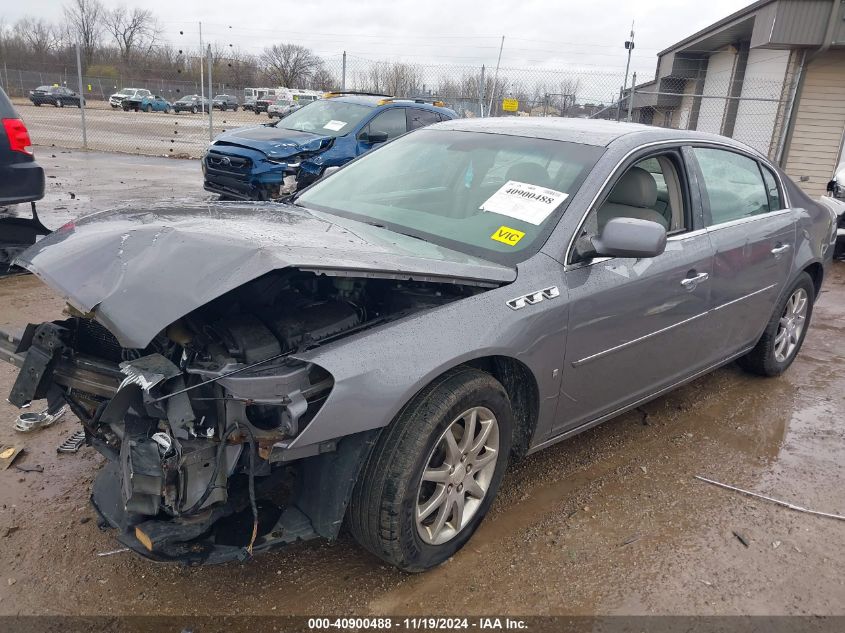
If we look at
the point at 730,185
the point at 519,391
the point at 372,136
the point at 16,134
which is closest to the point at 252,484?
the point at 519,391

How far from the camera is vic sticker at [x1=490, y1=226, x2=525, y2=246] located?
9.40ft

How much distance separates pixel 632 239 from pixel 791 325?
2.66m

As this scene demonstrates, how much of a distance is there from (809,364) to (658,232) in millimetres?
3212

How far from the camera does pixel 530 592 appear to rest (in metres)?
2.50

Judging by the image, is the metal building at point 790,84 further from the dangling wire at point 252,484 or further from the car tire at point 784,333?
the dangling wire at point 252,484

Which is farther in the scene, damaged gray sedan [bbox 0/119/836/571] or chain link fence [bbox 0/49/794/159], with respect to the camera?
chain link fence [bbox 0/49/794/159]

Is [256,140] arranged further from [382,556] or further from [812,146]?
[812,146]

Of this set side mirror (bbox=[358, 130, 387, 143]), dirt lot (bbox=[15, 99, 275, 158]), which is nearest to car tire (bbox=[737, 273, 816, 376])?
side mirror (bbox=[358, 130, 387, 143])

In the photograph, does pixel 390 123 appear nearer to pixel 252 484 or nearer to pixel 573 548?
pixel 573 548

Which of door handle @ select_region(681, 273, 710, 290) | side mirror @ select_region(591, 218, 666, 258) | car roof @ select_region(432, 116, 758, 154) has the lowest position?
door handle @ select_region(681, 273, 710, 290)

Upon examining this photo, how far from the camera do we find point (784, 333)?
15.1 feet

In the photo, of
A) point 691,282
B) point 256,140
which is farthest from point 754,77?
point 691,282

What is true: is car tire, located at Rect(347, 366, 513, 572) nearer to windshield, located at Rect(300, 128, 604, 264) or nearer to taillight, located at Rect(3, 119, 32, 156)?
windshield, located at Rect(300, 128, 604, 264)

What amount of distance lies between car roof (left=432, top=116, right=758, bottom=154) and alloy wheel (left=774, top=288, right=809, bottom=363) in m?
1.37
